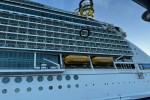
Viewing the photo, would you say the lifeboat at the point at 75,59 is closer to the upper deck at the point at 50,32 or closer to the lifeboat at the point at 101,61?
the upper deck at the point at 50,32

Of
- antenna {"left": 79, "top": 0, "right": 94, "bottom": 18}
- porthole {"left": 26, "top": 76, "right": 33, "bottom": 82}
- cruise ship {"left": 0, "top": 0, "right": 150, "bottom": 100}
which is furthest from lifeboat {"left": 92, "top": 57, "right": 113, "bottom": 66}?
antenna {"left": 79, "top": 0, "right": 94, "bottom": 18}

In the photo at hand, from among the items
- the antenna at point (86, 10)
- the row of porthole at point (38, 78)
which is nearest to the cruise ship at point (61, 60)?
the row of porthole at point (38, 78)

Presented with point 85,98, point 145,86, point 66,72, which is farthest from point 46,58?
point 145,86

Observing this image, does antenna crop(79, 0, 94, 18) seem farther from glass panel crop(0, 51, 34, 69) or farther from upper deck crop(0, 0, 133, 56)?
glass panel crop(0, 51, 34, 69)

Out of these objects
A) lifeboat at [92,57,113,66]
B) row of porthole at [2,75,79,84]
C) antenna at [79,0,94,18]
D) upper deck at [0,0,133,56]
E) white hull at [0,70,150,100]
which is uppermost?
antenna at [79,0,94,18]

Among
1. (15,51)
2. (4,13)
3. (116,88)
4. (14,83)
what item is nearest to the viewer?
(14,83)

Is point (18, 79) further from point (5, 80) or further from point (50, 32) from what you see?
point (50, 32)

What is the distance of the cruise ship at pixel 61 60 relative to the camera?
15.5m

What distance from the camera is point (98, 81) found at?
63.4 feet

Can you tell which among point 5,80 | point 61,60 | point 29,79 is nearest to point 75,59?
point 61,60

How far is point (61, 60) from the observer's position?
18.9 meters

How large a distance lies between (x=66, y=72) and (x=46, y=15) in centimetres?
823

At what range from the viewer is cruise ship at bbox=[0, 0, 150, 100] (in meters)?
15.5

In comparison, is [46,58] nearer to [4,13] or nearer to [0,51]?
[0,51]
